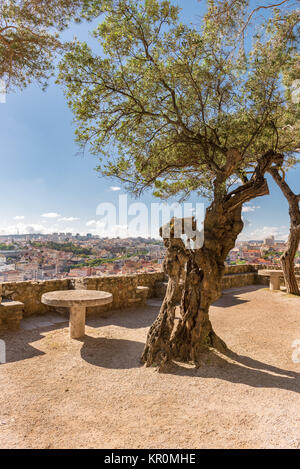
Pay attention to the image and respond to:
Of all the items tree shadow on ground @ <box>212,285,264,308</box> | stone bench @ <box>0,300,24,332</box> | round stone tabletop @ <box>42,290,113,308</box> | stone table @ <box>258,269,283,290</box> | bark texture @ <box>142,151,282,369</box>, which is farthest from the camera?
stone table @ <box>258,269,283,290</box>

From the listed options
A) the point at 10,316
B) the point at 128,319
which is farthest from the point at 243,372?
the point at 10,316

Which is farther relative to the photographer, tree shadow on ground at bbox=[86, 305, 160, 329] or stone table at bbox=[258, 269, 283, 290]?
stone table at bbox=[258, 269, 283, 290]

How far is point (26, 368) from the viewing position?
4.49 m

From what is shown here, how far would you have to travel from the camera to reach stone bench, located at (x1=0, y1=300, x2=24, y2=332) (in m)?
6.35

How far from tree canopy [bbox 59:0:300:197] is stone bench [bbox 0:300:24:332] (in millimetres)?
3769

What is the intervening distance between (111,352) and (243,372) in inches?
93.7

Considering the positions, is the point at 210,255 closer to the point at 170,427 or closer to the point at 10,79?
the point at 170,427

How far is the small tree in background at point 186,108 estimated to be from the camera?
199 inches

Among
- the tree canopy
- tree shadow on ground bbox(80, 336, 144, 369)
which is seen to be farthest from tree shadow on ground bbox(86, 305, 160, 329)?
the tree canopy

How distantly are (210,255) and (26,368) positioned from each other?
3577mm

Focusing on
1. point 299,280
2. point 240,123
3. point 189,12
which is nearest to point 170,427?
point 240,123

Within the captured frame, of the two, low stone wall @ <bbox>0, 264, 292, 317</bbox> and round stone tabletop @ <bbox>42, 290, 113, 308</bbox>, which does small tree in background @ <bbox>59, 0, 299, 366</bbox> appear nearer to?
round stone tabletop @ <bbox>42, 290, 113, 308</bbox>

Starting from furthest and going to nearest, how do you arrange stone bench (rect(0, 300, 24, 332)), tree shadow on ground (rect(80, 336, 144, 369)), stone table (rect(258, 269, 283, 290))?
stone table (rect(258, 269, 283, 290)) < stone bench (rect(0, 300, 24, 332)) < tree shadow on ground (rect(80, 336, 144, 369))

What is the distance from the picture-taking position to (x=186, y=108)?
6.39 metres
